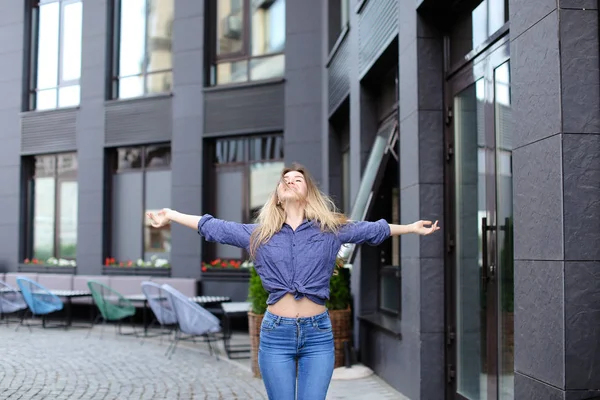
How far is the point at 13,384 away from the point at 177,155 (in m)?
7.06

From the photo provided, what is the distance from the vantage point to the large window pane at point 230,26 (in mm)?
14406

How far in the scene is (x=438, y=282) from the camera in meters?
6.38

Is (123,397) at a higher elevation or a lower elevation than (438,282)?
lower

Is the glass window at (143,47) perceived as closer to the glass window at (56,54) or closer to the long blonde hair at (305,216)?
the glass window at (56,54)

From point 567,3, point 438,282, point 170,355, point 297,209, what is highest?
point 567,3

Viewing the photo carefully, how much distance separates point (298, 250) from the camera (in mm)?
3676

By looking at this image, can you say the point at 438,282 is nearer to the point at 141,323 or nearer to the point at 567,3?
the point at 567,3

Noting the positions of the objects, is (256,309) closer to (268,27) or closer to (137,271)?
(137,271)

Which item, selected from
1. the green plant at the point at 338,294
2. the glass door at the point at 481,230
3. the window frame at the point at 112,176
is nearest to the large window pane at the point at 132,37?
the window frame at the point at 112,176

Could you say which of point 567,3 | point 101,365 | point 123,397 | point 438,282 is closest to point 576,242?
point 567,3

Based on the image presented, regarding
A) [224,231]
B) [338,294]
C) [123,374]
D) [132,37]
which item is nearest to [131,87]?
[132,37]

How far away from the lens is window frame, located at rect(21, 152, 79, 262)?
16.2 metres

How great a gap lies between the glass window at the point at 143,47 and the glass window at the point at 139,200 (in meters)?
1.27

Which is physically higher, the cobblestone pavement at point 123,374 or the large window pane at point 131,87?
the large window pane at point 131,87
